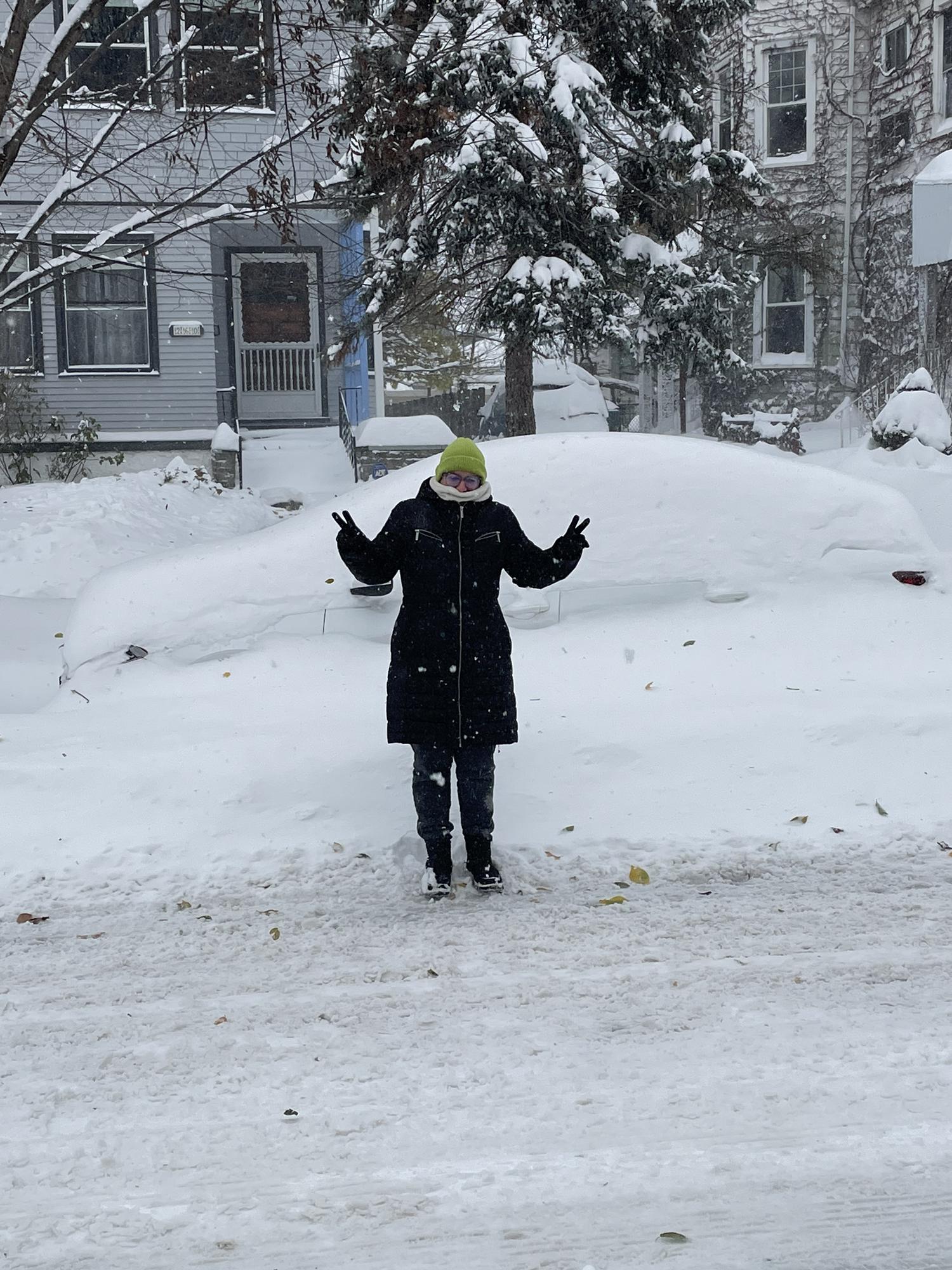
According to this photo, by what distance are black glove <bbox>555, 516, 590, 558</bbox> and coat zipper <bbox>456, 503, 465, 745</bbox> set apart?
34 centimetres

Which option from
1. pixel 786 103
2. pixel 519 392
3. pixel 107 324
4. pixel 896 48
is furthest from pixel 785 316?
pixel 107 324

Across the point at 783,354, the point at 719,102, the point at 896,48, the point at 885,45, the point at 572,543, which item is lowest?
the point at 572,543

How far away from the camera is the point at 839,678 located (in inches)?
226

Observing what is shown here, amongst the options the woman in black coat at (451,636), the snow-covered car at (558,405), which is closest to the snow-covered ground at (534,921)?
the woman in black coat at (451,636)

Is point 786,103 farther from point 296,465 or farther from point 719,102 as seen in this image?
point 296,465

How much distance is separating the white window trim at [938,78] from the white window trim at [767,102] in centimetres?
223

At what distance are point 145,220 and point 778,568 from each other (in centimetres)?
456

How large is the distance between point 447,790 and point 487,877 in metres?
0.34

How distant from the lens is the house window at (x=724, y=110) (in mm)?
20641

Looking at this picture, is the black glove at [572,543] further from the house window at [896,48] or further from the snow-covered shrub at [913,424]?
the house window at [896,48]

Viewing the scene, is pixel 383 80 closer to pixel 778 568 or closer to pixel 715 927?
pixel 778 568

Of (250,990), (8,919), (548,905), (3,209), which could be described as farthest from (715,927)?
(3,209)

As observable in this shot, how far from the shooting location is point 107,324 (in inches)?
640

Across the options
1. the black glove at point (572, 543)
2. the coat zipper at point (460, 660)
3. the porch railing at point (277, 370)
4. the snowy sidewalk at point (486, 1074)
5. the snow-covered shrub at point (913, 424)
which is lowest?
the snowy sidewalk at point (486, 1074)
